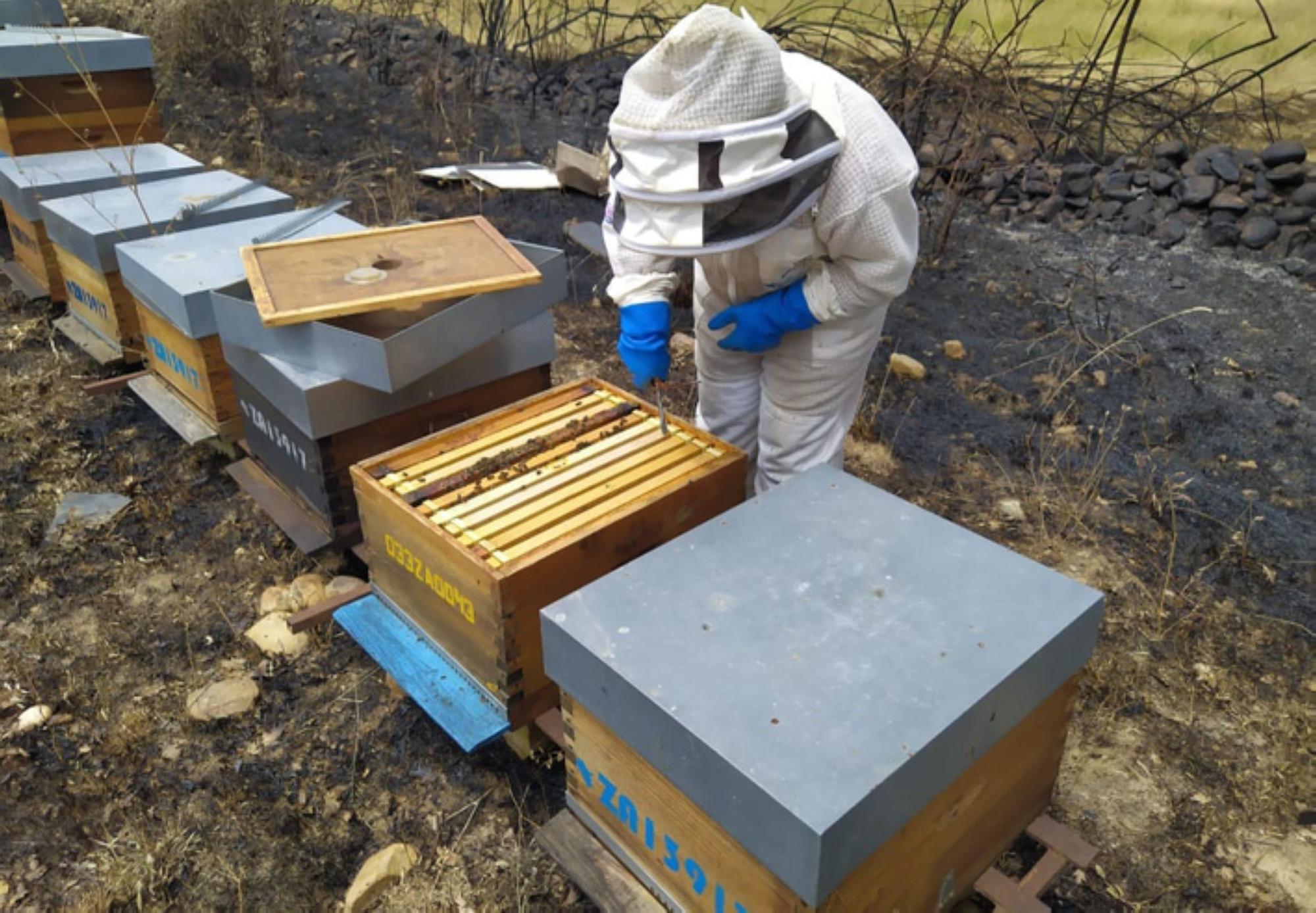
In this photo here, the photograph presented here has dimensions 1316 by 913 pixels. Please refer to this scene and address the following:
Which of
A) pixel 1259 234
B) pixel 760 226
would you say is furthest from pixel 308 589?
pixel 1259 234

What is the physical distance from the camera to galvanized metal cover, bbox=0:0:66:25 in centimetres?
497

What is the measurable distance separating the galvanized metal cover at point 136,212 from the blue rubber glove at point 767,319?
1.82m

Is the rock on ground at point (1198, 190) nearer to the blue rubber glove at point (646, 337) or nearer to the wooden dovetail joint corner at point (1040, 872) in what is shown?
the blue rubber glove at point (646, 337)

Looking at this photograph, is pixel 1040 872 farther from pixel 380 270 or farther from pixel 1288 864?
pixel 380 270

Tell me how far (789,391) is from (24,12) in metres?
4.99

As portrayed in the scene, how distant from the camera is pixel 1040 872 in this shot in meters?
1.71

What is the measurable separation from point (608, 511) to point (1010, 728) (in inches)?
33.6

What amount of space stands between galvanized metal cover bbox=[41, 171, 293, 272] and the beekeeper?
1.68 metres

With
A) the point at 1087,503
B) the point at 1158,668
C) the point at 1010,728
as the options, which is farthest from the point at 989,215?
the point at 1010,728

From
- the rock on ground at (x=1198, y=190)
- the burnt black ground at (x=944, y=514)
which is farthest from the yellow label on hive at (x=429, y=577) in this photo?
the rock on ground at (x=1198, y=190)

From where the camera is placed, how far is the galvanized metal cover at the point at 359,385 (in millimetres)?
2254

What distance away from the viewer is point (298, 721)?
227cm

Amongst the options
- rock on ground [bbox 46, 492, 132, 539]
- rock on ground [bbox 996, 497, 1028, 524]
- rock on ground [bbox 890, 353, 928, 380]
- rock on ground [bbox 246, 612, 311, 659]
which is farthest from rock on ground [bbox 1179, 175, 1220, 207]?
rock on ground [bbox 46, 492, 132, 539]

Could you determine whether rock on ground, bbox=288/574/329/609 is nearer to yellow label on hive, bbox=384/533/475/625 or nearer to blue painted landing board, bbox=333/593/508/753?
blue painted landing board, bbox=333/593/508/753
